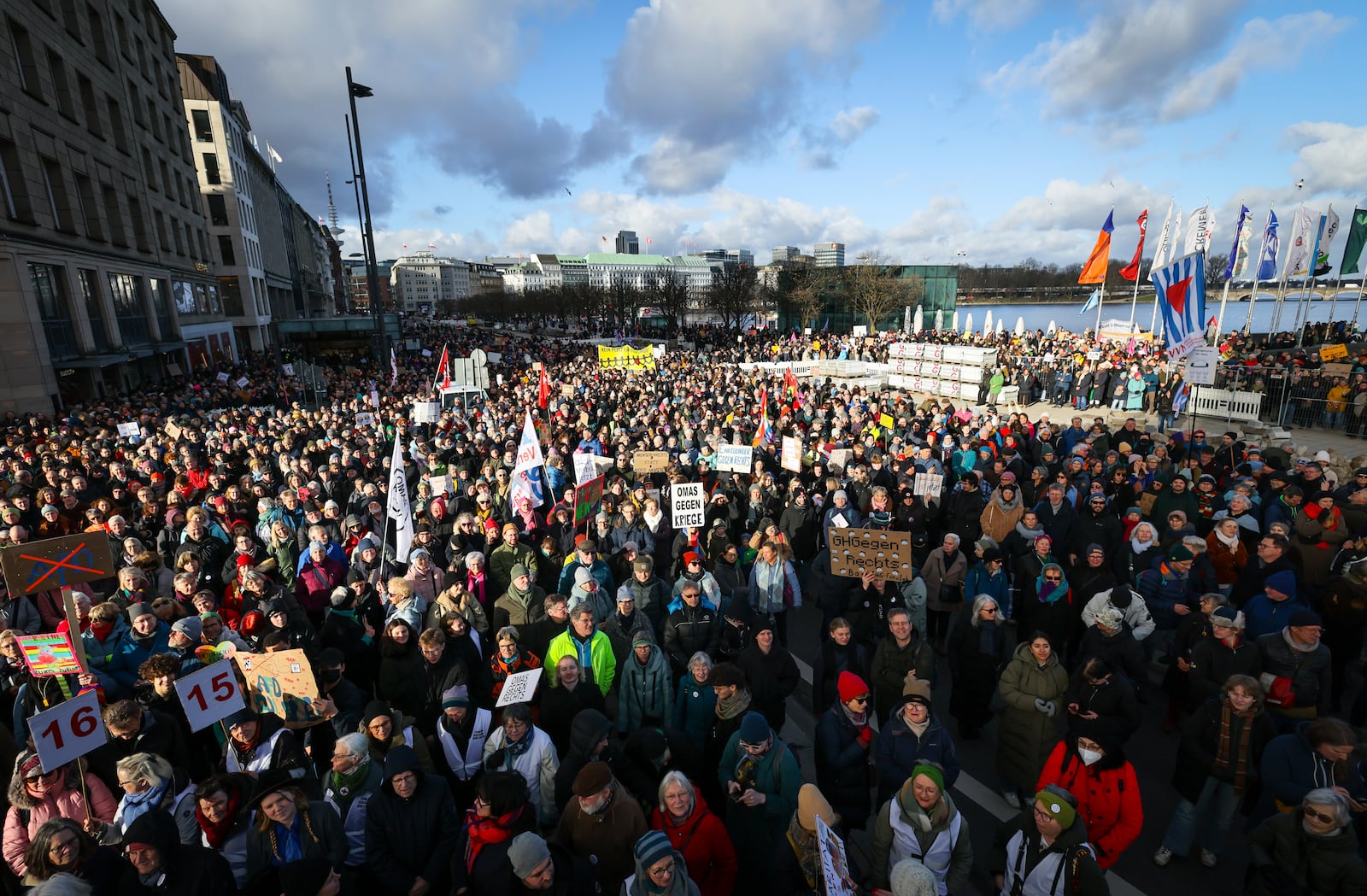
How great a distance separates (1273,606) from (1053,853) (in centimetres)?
376

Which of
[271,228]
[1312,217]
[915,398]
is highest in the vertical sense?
[271,228]

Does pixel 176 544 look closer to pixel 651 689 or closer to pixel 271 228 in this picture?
pixel 651 689

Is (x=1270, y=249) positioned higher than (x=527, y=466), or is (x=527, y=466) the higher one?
(x=1270, y=249)

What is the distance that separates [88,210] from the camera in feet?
69.1

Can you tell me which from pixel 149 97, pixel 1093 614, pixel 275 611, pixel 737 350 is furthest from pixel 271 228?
pixel 1093 614

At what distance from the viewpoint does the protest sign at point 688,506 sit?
24.7ft

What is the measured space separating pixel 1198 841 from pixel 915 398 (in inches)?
814

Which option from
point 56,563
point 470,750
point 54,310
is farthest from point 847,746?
point 54,310

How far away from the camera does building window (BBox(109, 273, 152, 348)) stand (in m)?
22.0

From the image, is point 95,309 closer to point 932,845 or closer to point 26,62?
point 26,62

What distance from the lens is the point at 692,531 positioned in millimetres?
7762

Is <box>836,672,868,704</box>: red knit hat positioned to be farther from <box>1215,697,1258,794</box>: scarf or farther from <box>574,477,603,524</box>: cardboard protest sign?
<box>574,477,603,524</box>: cardboard protest sign

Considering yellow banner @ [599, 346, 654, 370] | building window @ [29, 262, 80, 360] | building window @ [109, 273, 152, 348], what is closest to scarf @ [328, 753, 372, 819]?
building window @ [29, 262, 80, 360]

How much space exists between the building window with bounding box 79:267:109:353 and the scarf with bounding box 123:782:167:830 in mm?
23729
